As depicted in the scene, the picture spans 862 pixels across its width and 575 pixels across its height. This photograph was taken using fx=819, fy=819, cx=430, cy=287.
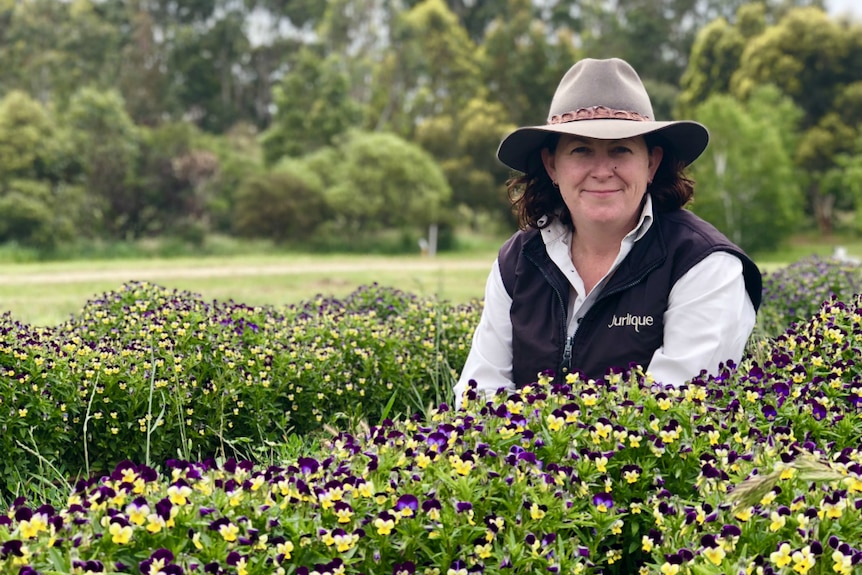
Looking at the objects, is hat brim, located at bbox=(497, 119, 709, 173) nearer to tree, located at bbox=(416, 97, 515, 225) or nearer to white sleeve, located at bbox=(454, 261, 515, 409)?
white sleeve, located at bbox=(454, 261, 515, 409)

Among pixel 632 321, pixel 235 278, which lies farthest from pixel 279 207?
pixel 632 321

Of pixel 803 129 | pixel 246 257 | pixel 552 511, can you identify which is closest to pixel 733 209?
pixel 803 129

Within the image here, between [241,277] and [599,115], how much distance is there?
12.6 m

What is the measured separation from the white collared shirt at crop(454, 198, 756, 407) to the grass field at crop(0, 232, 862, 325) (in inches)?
224

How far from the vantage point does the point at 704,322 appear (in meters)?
2.72

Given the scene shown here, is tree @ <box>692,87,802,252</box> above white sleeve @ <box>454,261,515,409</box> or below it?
above

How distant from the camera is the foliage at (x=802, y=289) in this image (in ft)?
18.3

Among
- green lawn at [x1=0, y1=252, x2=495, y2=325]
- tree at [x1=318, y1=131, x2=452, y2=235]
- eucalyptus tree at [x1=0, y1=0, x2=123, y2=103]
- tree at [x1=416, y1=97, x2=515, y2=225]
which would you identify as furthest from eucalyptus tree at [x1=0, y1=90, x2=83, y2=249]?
eucalyptus tree at [x1=0, y1=0, x2=123, y2=103]

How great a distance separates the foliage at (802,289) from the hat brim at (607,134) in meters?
2.52

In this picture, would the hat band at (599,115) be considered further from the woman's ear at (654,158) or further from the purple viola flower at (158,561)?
the purple viola flower at (158,561)

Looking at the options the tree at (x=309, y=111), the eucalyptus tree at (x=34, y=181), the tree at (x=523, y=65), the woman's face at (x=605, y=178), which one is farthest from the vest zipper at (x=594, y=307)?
the tree at (x=523, y=65)

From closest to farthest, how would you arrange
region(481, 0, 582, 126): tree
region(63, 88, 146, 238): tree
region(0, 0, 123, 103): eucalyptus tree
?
region(63, 88, 146, 238): tree < region(481, 0, 582, 126): tree < region(0, 0, 123, 103): eucalyptus tree

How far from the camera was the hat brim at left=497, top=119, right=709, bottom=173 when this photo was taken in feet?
9.15

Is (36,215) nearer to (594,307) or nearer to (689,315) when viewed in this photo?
(594,307)
